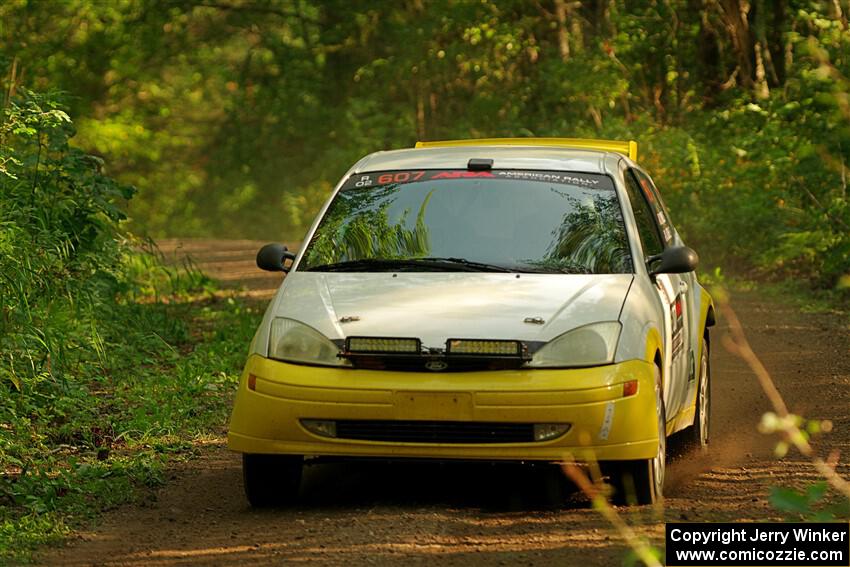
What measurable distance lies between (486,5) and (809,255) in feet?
39.1

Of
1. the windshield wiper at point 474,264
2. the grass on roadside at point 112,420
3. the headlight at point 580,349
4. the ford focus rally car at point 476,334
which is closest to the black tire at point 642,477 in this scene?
the ford focus rally car at point 476,334

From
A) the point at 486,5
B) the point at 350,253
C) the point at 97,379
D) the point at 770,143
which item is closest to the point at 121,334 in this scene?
the point at 97,379

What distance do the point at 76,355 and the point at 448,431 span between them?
4761 millimetres

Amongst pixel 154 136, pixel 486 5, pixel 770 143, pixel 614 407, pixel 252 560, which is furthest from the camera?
pixel 154 136

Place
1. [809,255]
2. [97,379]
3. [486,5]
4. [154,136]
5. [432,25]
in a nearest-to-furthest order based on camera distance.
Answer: [97,379] → [809,255] → [486,5] → [432,25] → [154,136]

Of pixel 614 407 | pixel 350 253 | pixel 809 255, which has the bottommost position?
pixel 809 255

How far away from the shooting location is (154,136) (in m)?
38.6

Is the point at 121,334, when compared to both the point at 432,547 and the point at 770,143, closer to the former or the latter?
the point at 432,547

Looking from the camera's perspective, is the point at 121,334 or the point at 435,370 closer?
the point at 435,370

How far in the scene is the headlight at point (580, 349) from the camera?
6.65m

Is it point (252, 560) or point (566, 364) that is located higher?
point (566, 364)

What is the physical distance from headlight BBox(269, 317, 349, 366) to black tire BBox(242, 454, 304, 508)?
49cm

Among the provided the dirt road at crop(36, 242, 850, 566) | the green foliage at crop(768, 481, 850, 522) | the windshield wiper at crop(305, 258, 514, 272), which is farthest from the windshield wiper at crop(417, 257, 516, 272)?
the green foliage at crop(768, 481, 850, 522)

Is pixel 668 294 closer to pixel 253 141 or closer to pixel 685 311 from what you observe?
pixel 685 311
